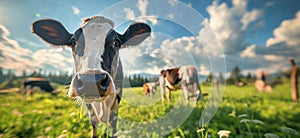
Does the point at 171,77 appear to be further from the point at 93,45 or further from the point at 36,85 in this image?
the point at 36,85

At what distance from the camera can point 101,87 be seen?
157 centimetres

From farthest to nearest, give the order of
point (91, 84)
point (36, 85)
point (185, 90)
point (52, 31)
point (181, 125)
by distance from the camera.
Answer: point (36, 85) → point (185, 90) → point (181, 125) → point (52, 31) → point (91, 84)

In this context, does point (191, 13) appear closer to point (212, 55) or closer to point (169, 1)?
point (169, 1)

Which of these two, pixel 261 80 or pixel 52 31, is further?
A: pixel 261 80

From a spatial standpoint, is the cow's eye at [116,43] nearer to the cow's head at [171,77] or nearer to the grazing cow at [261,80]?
the grazing cow at [261,80]

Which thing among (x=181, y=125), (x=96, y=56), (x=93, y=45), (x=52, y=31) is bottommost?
(x=181, y=125)

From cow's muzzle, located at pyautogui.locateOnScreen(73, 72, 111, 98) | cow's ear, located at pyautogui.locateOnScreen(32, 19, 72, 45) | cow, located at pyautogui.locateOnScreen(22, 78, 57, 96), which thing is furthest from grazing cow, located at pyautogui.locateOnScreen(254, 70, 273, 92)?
cow, located at pyautogui.locateOnScreen(22, 78, 57, 96)

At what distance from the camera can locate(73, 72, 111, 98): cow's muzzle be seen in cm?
153

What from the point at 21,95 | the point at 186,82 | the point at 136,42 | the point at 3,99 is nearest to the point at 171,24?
the point at 136,42

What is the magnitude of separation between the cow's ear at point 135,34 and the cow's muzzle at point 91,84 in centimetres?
93

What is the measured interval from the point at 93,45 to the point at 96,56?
14 cm

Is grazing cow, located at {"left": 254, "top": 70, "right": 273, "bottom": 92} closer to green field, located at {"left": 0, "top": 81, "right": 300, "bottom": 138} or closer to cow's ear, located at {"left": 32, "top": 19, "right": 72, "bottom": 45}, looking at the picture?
green field, located at {"left": 0, "top": 81, "right": 300, "bottom": 138}

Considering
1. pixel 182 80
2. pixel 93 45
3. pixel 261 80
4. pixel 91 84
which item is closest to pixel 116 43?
pixel 93 45

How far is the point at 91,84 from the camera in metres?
1.52
